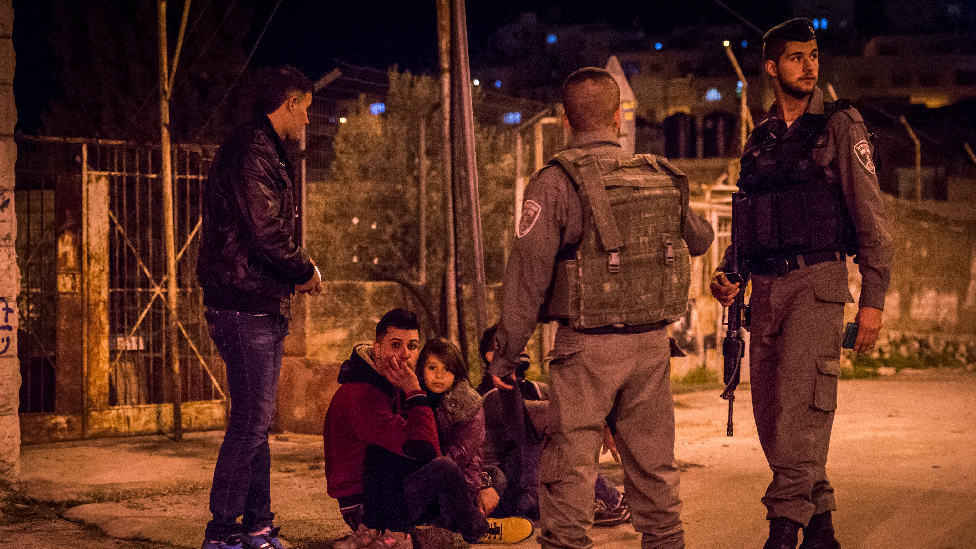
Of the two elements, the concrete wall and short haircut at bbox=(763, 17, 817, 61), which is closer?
short haircut at bbox=(763, 17, 817, 61)

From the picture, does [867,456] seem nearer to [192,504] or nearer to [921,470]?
[921,470]

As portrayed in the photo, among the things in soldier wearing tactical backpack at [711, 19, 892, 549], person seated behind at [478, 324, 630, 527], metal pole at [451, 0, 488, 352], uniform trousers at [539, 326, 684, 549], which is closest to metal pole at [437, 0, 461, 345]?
metal pole at [451, 0, 488, 352]

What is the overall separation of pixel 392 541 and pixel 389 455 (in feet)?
1.18

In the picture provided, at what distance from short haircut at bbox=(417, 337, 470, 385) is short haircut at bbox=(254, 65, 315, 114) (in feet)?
4.08

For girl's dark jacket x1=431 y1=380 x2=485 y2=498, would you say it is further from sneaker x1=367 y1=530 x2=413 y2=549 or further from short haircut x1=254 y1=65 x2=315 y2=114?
short haircut x1=254 y1=65 x2=315 y2=114

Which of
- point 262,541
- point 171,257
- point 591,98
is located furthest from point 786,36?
point 171,257

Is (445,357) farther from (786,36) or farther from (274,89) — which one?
(786,36)

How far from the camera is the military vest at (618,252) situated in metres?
3.31

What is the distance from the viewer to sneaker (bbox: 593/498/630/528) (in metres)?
4.80

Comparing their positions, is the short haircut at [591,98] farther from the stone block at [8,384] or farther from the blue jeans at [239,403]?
the stone block at [8,384]

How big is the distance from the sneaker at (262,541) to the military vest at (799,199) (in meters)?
2.40

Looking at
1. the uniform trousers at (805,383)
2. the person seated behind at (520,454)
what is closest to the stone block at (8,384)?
the person seated behind at (520,454)

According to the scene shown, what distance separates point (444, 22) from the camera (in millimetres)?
7723

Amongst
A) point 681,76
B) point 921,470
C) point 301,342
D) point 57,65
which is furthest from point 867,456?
point 681,76
